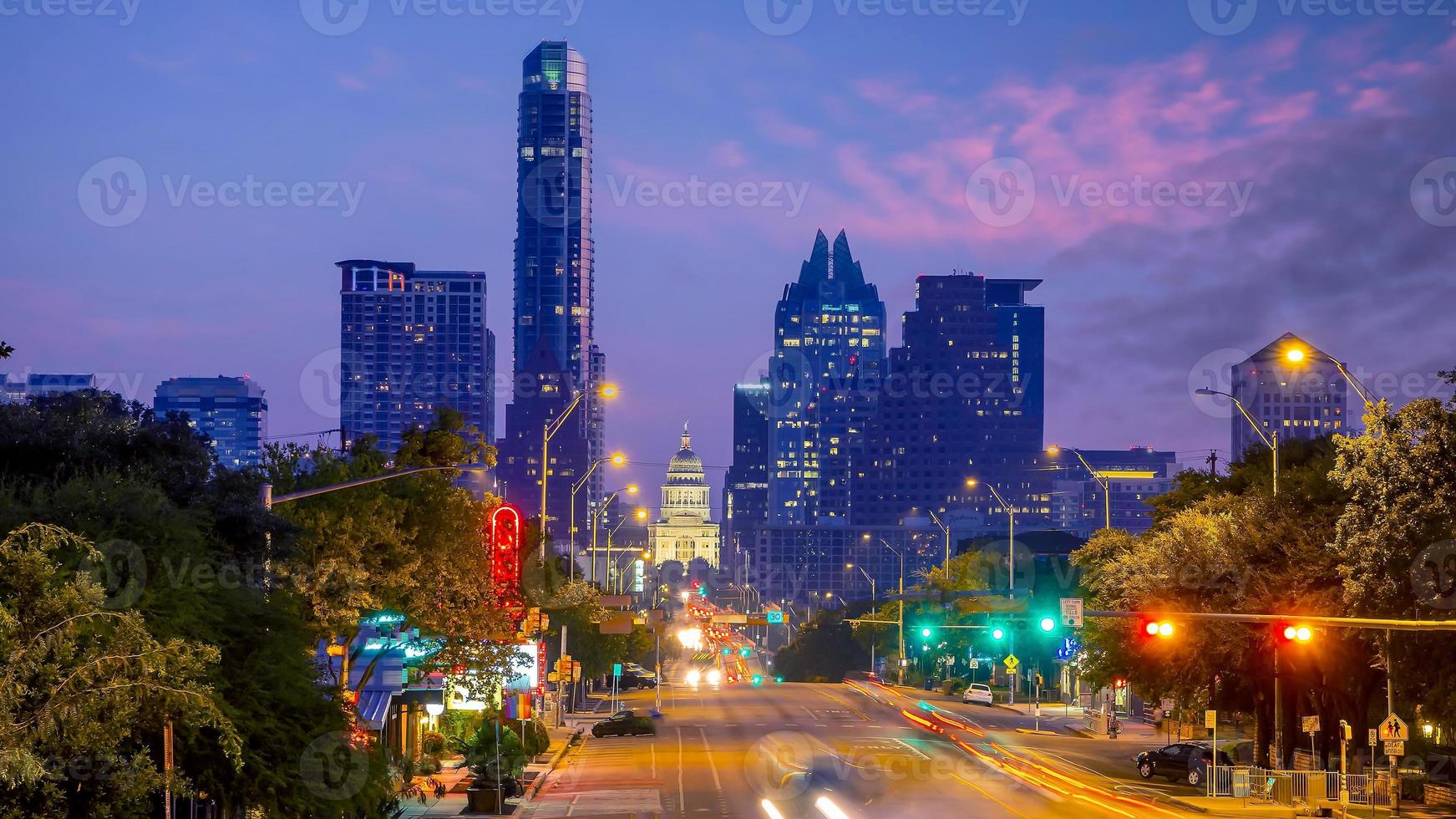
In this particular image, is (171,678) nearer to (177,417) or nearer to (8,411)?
(8,411)

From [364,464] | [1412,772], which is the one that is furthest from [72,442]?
[1412,772]

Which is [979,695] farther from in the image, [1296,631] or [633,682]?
[1296,631]

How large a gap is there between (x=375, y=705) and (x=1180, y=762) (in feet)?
82.5

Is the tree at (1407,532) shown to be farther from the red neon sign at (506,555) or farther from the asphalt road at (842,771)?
the red neon sign at (506,555)

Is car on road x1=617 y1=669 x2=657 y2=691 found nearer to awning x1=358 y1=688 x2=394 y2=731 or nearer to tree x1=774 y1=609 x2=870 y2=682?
tree x1=774 y1=609 x2=870 y2=682

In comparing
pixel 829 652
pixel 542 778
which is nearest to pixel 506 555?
pixel 542 778

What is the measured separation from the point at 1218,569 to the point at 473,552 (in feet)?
77.0

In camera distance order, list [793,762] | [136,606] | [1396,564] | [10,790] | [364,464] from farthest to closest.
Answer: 1. [793,762]
2. [364,464]
3. [1396,564]
4. [136,606]
5. [10,790]

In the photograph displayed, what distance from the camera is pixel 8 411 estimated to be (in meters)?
33.2

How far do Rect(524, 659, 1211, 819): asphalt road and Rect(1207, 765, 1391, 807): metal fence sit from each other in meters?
2.59

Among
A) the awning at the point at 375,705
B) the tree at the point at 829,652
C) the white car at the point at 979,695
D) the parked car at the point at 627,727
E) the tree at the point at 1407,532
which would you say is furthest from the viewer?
the tree at the point at 829,652

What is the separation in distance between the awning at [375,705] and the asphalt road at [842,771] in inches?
216

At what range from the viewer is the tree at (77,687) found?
685 inches

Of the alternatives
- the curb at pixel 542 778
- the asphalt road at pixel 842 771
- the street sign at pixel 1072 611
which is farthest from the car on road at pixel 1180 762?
the curb at pixel 542 778
